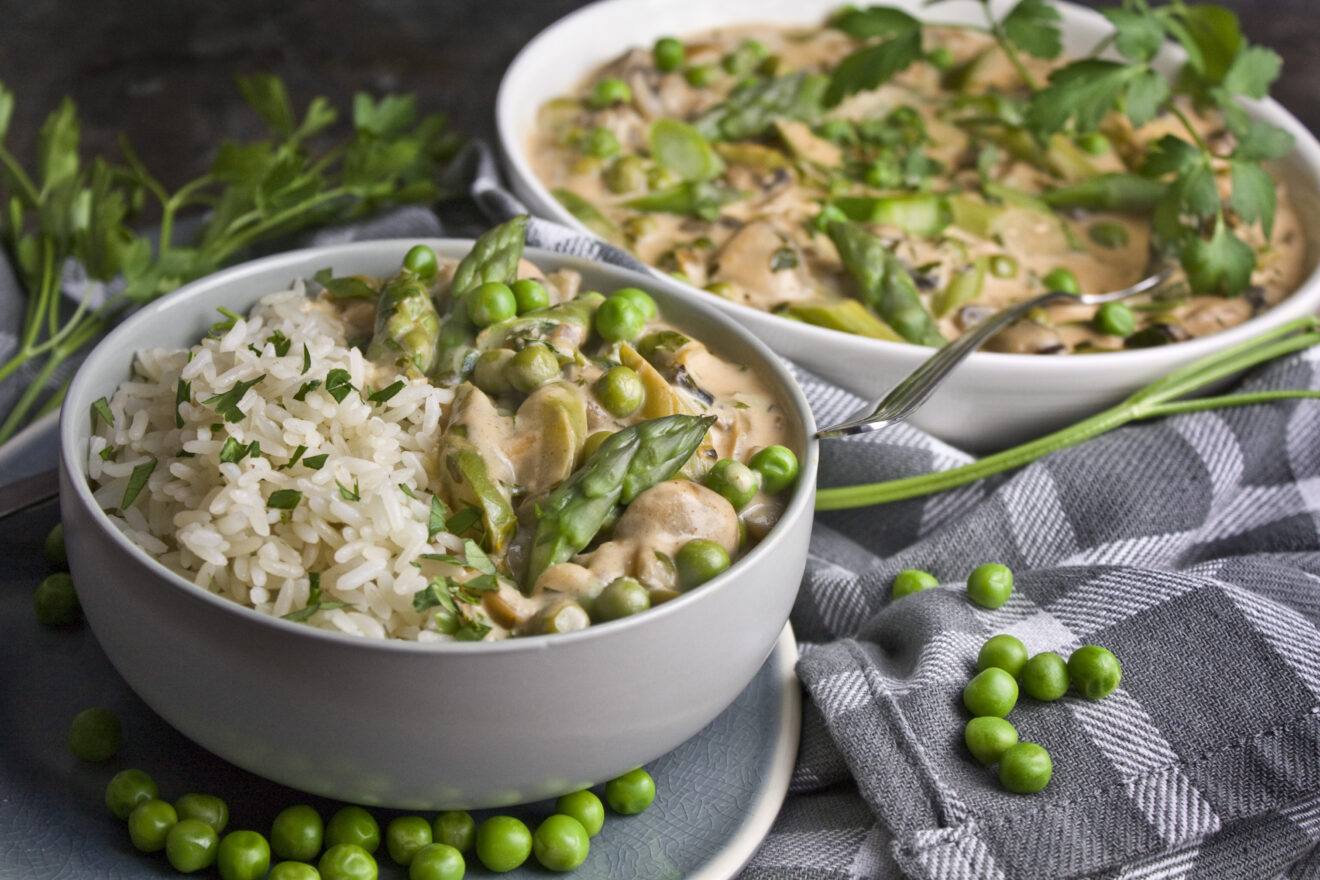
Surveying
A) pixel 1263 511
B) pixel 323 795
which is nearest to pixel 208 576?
pixel 323 795

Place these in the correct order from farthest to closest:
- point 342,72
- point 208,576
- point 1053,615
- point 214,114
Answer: point 342,72 < point 214,114 < point 1053,615 < point 208,576

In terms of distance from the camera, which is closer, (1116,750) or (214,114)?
(1116,750)

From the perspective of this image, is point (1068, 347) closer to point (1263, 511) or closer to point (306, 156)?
point (1263, 511)

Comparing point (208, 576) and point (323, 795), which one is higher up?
point (208, 576)

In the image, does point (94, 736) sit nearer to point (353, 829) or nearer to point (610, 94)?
point (353, 829)

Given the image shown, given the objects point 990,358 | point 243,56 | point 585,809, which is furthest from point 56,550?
point 243,56
